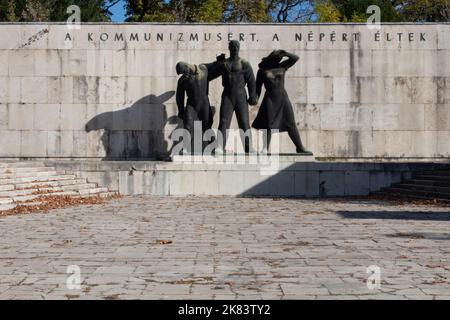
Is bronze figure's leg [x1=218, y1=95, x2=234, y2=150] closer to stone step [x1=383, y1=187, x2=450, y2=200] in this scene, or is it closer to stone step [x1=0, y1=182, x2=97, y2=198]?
stone step [x1=0, y1=182, x2=97, y2=198]

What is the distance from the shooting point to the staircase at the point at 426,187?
15.6 meters

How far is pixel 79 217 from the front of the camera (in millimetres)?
11523

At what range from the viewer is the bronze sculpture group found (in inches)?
701

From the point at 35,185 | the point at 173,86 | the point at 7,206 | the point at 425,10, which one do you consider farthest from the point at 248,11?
the point at 7,206

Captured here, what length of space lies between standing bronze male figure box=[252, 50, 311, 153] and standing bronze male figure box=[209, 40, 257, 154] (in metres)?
0.35

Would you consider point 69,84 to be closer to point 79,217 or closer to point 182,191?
point 182,191

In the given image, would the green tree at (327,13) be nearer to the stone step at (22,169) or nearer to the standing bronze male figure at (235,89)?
the standing bronze male figure at (235,89)

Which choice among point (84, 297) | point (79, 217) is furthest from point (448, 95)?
point (84, 297)

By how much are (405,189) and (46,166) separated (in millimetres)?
10137

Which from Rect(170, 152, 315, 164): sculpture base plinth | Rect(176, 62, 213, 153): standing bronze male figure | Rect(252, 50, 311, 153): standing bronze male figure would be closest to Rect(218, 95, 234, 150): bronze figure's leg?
Rect(176, 62, 213, 153): standing bronze male figure

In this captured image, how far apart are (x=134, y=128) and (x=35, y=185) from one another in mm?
6699

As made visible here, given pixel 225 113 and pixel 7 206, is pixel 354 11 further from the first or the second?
pixel 7 206

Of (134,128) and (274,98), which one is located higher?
(274,98)

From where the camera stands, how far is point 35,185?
49.6 ft
